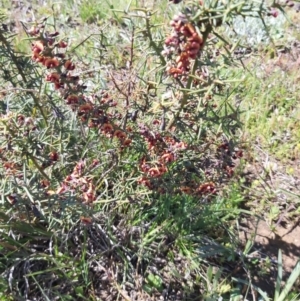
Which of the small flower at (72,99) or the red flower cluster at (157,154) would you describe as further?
the red flower cluster at (157,154)

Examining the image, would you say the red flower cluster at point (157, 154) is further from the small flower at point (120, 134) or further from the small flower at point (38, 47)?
the small flower at point (38, 47)

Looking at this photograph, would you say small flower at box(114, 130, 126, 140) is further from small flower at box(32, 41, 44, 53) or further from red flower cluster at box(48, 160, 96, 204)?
small flower at box(32, 41, 44, 53)

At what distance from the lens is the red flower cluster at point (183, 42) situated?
1.20 meters

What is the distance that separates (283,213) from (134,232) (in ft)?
2.49

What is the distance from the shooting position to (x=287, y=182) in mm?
2330

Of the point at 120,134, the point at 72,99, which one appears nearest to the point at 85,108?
the point at 72,99

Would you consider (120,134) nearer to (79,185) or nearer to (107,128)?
(107,128)

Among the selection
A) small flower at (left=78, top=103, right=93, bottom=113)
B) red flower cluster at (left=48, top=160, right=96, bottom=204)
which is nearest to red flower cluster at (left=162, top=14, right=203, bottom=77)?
small flower at (left=78, top=103, right=93, bottom=113)

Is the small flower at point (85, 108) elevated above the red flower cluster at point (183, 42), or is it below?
below

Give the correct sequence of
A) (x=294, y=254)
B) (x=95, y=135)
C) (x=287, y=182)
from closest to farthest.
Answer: (x=95, y=135)
(x=294, y=254)
(x=287, y=182)

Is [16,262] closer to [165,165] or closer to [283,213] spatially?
[165,165]

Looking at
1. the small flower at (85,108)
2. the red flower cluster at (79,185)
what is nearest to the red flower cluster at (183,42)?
the small flower at (85,108)

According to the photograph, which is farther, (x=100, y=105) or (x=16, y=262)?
(x=16, y=262)

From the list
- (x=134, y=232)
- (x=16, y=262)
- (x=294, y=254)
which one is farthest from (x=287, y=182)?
(x=16, y=262)
